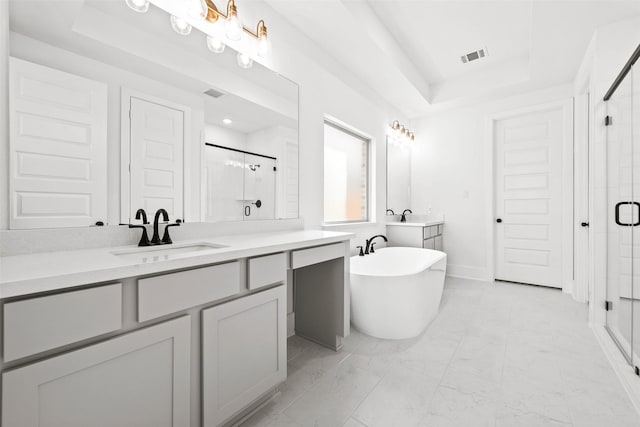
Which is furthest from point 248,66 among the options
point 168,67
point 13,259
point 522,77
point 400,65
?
point 522,77

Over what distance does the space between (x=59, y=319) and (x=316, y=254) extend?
3.59ft

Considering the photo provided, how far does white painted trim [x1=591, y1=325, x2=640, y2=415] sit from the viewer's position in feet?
4.62

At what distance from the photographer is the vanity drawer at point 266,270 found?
47.8 inches

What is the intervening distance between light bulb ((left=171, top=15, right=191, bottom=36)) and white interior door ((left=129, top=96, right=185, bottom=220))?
16.7 inches

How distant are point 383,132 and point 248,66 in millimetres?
2139

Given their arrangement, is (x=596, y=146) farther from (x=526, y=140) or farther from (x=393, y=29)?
(x=393, y=29)

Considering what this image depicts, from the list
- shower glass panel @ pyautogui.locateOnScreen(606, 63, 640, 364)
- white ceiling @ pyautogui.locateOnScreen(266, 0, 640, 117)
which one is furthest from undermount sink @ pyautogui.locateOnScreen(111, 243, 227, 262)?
shower glass panel @ pyautogui.locateOnScreen(606, 63, 640, 364)

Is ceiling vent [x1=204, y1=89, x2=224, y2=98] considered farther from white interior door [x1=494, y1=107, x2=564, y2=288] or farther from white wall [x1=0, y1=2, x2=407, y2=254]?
white interior door [x1=494, y1=107, x2=564, y2=288]

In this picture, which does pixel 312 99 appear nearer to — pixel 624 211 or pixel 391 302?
pixel 391 302

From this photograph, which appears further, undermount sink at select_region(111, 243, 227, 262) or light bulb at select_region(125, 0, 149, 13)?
light bulb at select_region(125, 0, 149, 13)

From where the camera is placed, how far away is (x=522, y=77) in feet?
10.3

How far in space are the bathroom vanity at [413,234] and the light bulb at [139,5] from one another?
2976 millimetres

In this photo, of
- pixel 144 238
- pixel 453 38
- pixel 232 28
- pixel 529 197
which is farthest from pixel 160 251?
pixel 529 197

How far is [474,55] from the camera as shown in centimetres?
311
